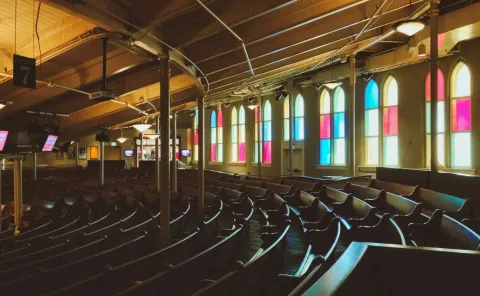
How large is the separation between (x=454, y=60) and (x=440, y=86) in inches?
33.3

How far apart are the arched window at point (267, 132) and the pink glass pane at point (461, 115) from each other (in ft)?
29.1

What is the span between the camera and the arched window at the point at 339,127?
50.7 ft

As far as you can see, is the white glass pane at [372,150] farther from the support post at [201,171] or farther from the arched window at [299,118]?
the support post at [201,171]

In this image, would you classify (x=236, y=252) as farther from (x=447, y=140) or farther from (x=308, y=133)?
(x=308, y=133)

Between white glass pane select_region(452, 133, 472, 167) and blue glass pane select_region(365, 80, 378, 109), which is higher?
blue glass pane select_region(365, 80, 378, 109)

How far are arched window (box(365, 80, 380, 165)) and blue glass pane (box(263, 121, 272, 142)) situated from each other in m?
5.65

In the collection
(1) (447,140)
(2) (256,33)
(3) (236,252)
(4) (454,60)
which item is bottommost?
(3) (236,252)

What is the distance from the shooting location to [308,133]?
1684cm

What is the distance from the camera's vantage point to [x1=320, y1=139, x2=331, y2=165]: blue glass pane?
52.6 feet

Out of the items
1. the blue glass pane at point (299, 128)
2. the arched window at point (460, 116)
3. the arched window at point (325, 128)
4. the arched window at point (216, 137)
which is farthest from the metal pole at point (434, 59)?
the arched window at point (216, 137)

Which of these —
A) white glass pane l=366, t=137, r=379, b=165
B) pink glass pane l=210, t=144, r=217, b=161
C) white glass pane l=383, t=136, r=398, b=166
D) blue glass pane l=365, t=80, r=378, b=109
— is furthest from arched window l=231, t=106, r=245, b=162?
white glass pane l=383, t=136, r=398, b=166

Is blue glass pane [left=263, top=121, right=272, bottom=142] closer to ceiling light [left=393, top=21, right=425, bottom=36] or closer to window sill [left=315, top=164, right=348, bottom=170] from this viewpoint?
window sill [left=315, top=164, right=348, bottom=170]

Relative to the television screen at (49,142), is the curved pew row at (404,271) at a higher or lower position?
lower

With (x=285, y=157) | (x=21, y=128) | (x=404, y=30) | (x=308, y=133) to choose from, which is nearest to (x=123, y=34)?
(x=404, y=30)
